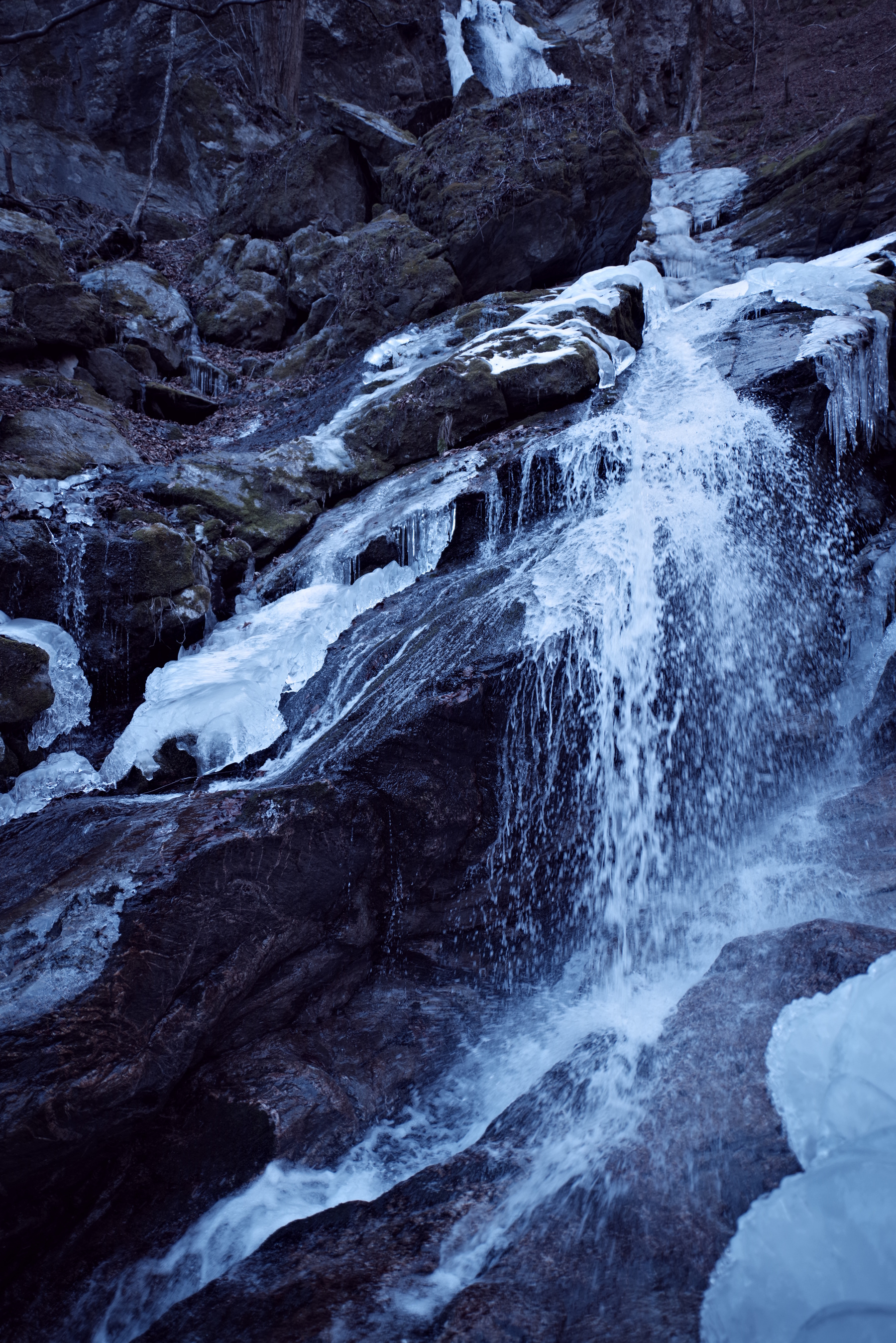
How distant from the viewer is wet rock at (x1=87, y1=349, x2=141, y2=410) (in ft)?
32.7

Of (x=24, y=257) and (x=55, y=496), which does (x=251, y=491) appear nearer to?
(x=55, y=496)

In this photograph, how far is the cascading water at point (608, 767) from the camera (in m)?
3.21

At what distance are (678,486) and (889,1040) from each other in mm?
4903

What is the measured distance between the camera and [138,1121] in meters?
3.31

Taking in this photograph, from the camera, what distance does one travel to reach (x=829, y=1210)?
2186 millimetres

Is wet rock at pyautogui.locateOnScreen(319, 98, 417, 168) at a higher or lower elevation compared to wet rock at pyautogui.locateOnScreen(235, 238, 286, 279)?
higher

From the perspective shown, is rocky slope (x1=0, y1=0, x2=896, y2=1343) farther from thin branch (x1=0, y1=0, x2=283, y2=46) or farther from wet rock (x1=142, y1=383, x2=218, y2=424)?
thin branch (x1=0, y1=0, x2=283, y2=46)

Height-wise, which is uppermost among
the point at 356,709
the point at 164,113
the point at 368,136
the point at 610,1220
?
the point at 164,113

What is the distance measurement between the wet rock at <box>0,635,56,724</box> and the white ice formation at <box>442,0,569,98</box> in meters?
23.1

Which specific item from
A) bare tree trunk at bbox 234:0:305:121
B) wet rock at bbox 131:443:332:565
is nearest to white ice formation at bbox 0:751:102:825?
wet rock at bbox 131:443:332:565

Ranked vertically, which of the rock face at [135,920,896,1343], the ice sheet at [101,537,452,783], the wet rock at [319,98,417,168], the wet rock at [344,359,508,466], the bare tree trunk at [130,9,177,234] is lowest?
the rock face at [135,920,896,1343]

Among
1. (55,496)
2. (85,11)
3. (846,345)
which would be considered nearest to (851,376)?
(846,345)

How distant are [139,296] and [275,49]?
11.9 meters

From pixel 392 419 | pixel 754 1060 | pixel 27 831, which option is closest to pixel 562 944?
pixel 754 1060
